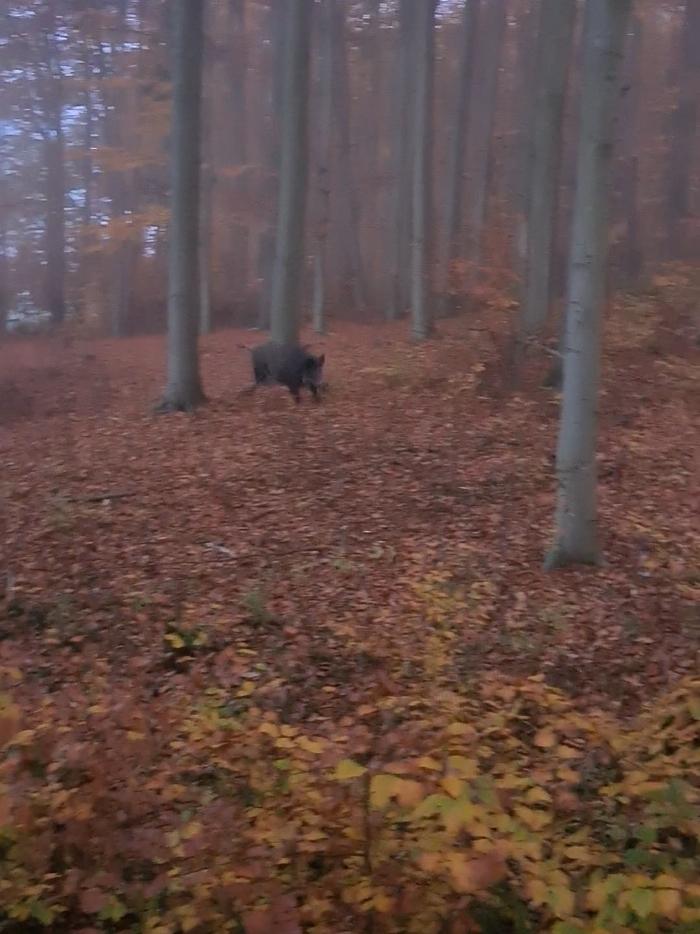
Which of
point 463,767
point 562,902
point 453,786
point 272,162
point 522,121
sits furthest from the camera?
point 272,162

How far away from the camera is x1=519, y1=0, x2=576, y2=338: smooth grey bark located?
14695mm

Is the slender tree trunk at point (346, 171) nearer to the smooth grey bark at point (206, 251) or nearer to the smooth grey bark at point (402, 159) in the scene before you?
the smooth grey bark at point (402, 159)

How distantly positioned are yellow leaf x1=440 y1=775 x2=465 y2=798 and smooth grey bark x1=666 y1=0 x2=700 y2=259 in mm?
21929

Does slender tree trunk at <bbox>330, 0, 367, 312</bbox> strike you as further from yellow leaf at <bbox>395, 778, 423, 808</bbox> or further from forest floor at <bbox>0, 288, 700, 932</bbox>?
yellow leaf at <bbox>395, 778, 423, 808</bbox>

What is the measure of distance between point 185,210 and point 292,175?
8.17 ft

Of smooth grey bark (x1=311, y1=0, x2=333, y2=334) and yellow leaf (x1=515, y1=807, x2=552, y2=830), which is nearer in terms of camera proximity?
yellow leaf (x1=515, y1=807, x2=552, y2=830)

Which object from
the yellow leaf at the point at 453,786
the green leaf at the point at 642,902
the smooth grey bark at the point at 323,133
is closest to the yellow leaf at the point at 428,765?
the yellow leaf at the point at 453,786

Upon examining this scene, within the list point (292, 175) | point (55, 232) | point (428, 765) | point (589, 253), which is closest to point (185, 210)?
point (292, 175)

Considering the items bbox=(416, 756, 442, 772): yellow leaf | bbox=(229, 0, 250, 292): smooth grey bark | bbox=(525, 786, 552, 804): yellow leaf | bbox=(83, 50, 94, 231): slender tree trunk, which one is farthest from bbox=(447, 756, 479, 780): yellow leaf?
bbox=(83, 50, 94, 231): slender tree trunk

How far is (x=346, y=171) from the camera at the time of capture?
28812 mm

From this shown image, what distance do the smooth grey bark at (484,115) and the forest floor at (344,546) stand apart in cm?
1032

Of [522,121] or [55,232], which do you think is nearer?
[522,121]

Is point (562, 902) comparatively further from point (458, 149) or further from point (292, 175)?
point (458, 149)

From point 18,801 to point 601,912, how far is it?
258 cm
